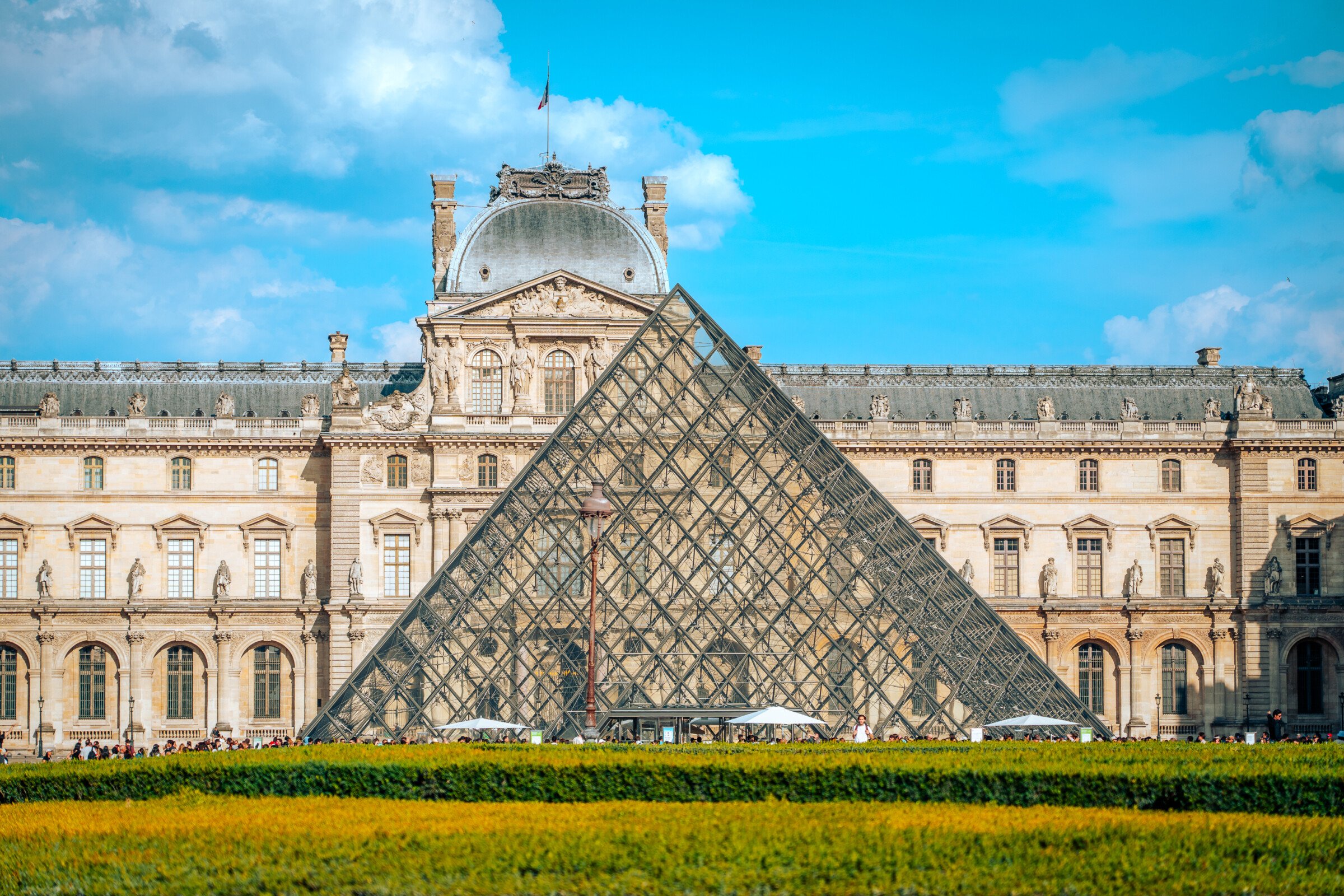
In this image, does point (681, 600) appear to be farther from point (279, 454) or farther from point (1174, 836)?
point (279, 454)

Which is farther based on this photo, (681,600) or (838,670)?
(681,600)

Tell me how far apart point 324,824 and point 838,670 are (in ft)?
41.1

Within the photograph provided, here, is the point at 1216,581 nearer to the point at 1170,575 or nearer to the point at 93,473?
the point at 1170,575

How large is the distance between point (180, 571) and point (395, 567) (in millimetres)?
5959

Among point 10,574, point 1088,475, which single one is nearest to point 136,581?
point 10,574

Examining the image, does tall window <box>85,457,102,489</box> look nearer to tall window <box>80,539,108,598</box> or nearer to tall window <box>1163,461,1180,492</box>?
tall window <box>80,539,108,598</box>

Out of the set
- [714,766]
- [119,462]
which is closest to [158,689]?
[119,462]

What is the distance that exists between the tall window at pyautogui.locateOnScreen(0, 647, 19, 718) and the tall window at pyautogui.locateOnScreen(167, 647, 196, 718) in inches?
152

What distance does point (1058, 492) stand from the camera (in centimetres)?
4284

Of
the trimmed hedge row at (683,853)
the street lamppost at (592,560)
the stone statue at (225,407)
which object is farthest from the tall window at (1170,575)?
the trimmed hedge row at (683,853)

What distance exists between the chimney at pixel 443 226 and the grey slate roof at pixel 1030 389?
966 cm

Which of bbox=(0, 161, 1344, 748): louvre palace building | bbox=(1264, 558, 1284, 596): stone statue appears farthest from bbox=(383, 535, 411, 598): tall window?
bbox=(1264, 558, 1284, 596): stone statue

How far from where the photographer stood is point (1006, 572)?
42719 mm

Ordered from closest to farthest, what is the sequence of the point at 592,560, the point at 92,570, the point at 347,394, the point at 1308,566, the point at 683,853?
1. the point at 683,853
2. the point at 592,560
3. the point at 347,394
4. the point at 92,570
5. the point at 1308,566
